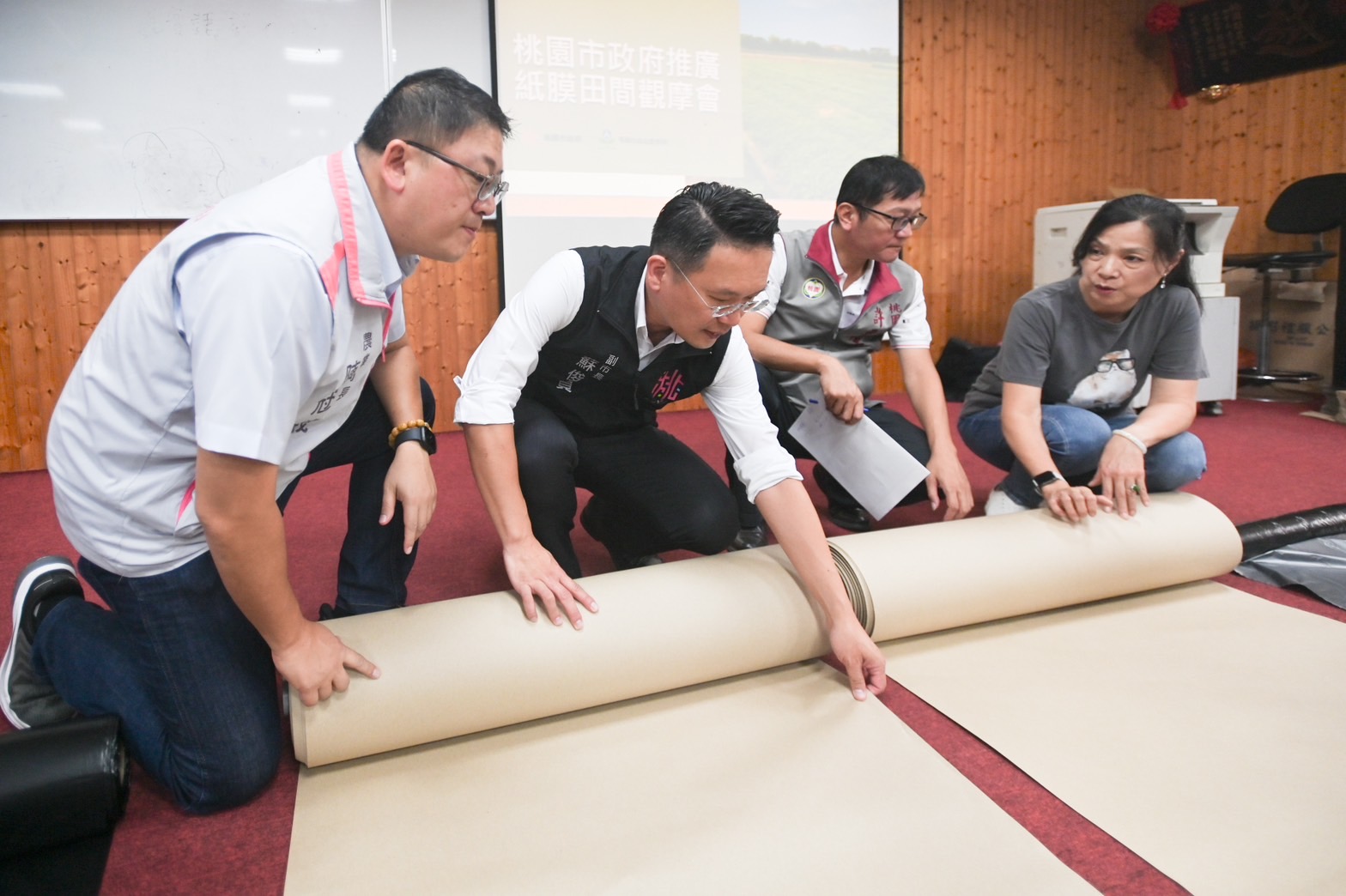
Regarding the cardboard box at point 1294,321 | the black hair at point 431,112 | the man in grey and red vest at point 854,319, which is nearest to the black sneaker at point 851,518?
the man in grey and red vest at point 854,319

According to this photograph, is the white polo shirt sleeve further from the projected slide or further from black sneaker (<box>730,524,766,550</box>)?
the projected slide

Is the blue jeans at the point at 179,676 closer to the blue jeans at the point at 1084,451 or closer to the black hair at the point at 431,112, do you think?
the black hair at the point at 431,112

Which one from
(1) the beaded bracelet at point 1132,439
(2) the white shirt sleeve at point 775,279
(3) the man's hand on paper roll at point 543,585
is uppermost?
(2) the white shirt sleeve at point 775,279

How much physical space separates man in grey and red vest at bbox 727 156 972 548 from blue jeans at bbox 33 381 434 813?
1.16 m

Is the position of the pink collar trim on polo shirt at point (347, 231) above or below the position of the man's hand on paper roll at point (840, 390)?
above

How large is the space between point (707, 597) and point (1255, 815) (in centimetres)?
71

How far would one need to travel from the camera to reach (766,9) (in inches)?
158

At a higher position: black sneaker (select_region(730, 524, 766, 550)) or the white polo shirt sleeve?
the white polo shirt sleeve

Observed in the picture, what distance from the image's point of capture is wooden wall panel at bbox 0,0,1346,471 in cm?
448

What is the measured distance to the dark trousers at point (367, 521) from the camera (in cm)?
Answer: 135

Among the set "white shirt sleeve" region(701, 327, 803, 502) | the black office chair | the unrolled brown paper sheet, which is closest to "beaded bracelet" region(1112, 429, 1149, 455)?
the unrolled brown paper sheet

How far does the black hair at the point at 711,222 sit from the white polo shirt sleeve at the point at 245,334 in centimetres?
55

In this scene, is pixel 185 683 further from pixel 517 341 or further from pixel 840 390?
pixel 840 390

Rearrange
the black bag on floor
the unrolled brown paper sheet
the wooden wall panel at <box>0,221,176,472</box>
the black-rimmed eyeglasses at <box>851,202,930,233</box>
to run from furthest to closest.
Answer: the black bag on floor, the wooden wall panel at <box>0,221,176,472</box>, the black-rimmed eyeglasses at <box>851,202,930,233</box>, the unrolled brown paper sheet
